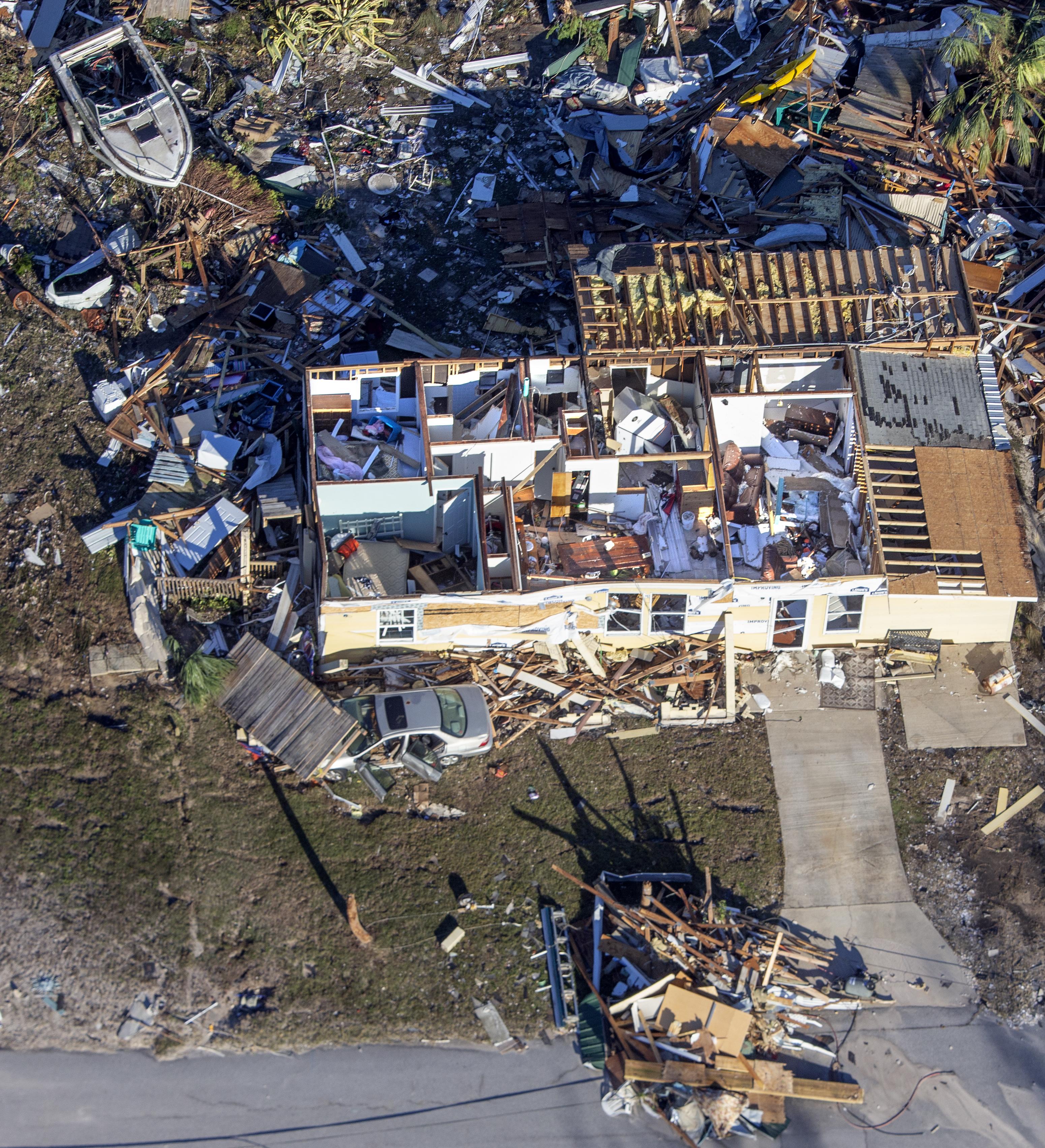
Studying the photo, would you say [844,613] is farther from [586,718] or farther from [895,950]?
[895,950]

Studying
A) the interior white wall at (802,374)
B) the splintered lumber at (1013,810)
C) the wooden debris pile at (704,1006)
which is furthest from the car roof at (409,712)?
the splintered lumber at (1013,810)

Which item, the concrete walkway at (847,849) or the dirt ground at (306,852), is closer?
the dirt ground at (306,852)

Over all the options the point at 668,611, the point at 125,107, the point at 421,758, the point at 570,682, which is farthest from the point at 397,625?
the point at 125,107

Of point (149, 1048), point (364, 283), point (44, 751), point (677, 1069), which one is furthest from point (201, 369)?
point (677, 1069)

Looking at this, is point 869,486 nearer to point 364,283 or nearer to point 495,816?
point 495,816

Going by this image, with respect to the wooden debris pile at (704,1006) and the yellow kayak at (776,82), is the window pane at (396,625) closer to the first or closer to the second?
the wooden debris pile at (704,1006)

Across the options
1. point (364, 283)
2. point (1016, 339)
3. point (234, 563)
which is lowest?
point (234, 563)
